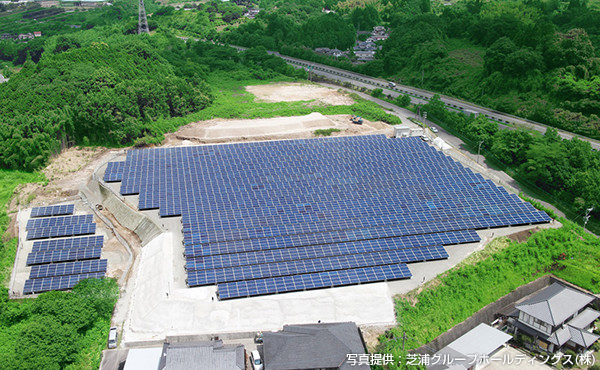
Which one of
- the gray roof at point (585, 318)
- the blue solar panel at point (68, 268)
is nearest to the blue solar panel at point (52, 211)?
the blue solar panel at point (68, 268)

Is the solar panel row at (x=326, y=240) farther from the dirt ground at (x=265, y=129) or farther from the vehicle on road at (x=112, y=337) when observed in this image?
the dirt ground at (x=265, y=129)

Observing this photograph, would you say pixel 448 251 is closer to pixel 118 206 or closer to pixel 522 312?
pixel 522 312

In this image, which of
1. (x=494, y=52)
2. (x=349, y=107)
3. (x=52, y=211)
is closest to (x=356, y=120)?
(x=349, y=107)

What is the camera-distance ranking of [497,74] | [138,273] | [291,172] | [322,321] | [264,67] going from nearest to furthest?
[322,321] → [138,273] → [291,172] → [497,74] → [264,67]

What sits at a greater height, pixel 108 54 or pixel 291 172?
pixel 108 54

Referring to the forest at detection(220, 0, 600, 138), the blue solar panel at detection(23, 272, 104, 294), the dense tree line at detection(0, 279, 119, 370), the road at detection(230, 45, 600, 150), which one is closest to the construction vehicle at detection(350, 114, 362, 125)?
the road at detection(230, 45, 600, 150)

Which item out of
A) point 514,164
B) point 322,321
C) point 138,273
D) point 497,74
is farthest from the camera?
point 497,74

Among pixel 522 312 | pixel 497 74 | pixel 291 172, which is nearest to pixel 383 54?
pixel 497 74
